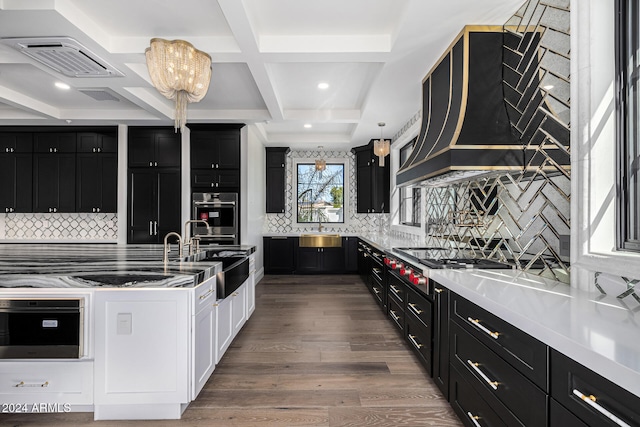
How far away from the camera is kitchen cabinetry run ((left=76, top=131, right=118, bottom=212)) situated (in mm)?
5641

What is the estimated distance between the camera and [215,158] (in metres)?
5.54

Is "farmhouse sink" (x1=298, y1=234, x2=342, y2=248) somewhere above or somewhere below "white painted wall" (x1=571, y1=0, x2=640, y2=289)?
below

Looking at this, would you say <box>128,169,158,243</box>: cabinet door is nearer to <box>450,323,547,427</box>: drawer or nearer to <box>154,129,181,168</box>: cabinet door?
<box>154,129,181,168</box>: cabinet door

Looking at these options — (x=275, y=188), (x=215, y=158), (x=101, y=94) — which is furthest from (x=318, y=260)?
(x=101, y=94)

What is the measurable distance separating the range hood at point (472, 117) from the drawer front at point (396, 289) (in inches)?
40.1

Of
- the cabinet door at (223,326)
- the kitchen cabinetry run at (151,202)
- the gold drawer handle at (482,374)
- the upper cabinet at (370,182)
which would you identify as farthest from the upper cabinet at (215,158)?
the gold drawer handle at (482,374)

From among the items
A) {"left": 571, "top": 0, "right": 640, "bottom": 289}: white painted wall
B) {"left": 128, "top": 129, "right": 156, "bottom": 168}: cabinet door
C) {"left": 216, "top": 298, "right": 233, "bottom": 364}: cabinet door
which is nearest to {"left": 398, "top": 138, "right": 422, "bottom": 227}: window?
{"left": 216, "top": 298, "right": 233, "bottom": 364}: cabinet door

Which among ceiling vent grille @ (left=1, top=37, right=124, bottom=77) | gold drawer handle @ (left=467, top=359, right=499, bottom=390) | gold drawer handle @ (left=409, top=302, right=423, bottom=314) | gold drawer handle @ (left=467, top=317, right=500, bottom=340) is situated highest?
ceiling vent grille @ (left=1, top=37, right=124, bottom=77)

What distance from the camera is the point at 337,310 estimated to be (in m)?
4.38

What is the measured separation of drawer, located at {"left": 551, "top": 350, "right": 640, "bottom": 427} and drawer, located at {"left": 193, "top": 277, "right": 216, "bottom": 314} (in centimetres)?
182

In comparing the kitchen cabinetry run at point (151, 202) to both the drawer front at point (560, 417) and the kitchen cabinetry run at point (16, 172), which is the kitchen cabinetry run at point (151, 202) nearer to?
the kitchen cabinetry run at point (16, 172)

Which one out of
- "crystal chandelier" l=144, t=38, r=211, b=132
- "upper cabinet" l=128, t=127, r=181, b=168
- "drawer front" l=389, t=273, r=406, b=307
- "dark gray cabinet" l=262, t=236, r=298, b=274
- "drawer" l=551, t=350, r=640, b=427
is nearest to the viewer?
"drawer" l=551, t=350, r=640, b=427

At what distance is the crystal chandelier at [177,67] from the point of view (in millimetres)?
2422

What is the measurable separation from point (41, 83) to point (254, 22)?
3.13 m
